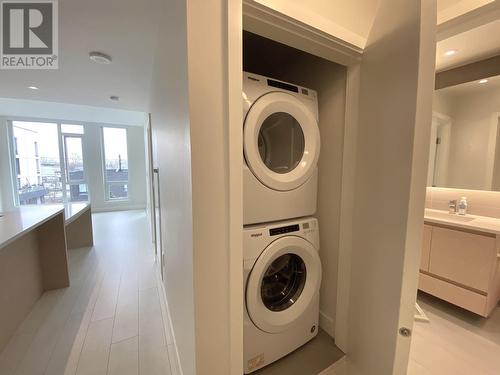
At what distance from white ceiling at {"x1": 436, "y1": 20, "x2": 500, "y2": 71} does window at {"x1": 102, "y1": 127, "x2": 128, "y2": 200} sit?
7.22m

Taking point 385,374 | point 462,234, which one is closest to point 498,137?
point 462,234

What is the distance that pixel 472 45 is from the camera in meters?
1.77

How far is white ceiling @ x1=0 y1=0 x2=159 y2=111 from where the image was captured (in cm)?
138

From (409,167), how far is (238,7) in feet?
3.04

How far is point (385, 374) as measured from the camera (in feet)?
3.32

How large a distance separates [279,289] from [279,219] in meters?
0.56

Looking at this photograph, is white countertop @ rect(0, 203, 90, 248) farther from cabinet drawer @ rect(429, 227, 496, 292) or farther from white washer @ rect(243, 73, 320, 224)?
cabinet drawer @ rect(429, 227, 496, 292)

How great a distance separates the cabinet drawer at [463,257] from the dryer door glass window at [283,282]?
1.42m

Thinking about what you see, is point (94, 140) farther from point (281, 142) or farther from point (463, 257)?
point (463, 257)

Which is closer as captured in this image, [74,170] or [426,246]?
[426,246]

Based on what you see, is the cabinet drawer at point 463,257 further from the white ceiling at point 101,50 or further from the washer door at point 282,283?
the white ceiling at point 101,50

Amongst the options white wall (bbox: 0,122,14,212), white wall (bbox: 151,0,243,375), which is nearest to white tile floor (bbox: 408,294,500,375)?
white wall (bbox: 151,0,243,375)

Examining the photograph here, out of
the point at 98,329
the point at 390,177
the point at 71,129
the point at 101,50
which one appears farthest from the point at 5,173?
the point at 390,177

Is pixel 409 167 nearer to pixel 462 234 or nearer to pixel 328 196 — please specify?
pixel 328 196
